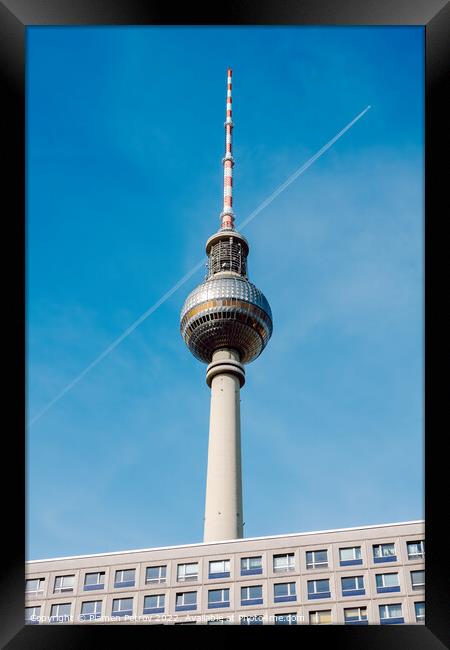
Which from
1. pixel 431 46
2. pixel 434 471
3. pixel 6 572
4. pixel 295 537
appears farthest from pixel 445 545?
pixel 295 537

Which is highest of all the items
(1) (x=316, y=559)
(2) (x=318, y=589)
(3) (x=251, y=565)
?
(1) (x=316, y=559)

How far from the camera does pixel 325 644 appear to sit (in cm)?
638

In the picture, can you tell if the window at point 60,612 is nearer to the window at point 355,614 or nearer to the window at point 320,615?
the window at point 320,615

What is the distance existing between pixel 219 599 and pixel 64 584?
8413 mm

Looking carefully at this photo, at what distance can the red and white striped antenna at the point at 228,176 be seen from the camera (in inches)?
2931

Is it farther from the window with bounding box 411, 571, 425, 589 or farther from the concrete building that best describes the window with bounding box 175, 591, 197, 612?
the window with bounding box 411, 571, 425, 589

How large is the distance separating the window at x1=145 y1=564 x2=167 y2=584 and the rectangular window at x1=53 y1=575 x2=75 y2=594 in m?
4.01

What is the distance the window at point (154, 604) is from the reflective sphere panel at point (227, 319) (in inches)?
1208

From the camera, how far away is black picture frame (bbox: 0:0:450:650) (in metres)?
6.59

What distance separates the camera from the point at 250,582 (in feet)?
118

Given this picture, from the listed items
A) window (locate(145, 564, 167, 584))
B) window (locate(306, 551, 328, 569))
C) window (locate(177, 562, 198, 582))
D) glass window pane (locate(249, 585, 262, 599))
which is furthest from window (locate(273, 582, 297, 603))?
window (locate(145, 564, 167, 584))

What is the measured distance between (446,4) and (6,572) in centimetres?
663

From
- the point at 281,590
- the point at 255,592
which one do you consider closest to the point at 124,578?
the point at 255,592

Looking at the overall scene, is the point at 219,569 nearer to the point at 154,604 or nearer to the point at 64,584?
the point at 154,604
